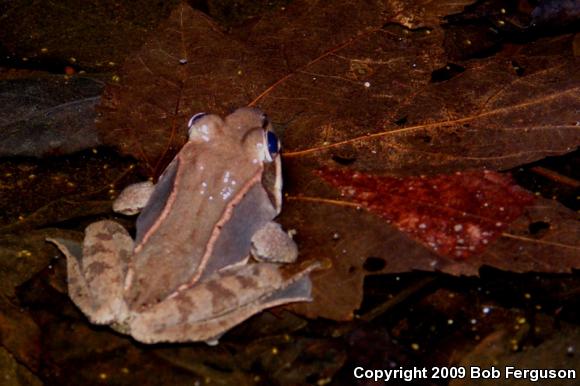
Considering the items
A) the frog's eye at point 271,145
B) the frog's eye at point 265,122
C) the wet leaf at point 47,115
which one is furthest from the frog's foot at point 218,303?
the wet leaf at point 47,115

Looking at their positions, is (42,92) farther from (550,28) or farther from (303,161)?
(550,28)

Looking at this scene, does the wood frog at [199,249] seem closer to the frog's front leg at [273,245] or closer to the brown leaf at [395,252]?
the frog's front leg at [273,245]

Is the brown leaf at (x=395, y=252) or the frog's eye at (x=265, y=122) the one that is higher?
the frog's eye at (x=265, y=122)

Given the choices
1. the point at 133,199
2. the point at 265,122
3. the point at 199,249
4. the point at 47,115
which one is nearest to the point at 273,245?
the point at 199,249

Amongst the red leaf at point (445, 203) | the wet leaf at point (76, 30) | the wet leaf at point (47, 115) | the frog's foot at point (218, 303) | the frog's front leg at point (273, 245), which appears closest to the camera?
the frog's foot at point (218, 303)

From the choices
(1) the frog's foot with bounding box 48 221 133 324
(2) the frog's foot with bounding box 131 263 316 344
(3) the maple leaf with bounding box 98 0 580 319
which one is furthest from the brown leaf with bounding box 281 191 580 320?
(1) the frog's foot with bounding box 48 221 133 324

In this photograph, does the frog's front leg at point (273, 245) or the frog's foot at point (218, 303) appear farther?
the frog's front leg at point (273, 245)

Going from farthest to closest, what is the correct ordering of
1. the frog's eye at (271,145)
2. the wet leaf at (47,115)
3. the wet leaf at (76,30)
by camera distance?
the wet leaf at (76,30), the wet leaf at (47,115), the frog's eye at (271,145)

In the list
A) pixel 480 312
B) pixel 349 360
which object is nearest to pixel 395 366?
pixel 349 360
